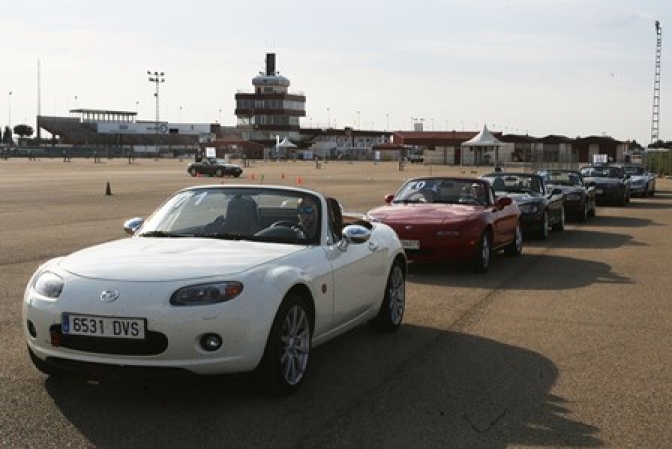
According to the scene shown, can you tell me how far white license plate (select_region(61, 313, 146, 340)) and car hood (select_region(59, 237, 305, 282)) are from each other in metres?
→ 0.28

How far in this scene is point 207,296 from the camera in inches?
199

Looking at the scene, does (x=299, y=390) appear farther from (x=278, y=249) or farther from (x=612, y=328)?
(x=612, y=328)

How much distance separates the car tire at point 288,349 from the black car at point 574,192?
52.7ft

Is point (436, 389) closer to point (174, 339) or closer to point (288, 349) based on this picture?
point (288, 349)

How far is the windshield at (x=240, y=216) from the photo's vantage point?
639cm

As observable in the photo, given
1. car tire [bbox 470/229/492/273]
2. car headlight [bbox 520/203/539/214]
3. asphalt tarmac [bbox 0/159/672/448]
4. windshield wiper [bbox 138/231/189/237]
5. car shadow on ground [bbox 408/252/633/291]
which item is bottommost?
car shadow on ground [bbox 408/252/633/291]

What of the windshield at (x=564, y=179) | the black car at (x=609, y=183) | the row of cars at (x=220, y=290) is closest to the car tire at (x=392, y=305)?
the row of cars at (x=220, y=290)

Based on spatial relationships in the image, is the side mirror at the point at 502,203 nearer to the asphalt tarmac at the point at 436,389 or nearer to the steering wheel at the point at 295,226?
the asphalt tarmac at the point at 436,389

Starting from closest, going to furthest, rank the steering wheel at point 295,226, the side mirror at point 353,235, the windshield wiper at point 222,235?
the windshield wiper at point 222,235 < the steering wheel at point 295,226 < the side mirror at point 353,235

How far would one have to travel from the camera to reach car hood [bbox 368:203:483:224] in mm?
11648

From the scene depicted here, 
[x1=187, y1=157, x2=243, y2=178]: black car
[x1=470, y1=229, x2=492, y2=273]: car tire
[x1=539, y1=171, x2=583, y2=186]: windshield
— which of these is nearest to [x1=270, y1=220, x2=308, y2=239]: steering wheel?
[x1=470, y1=229, x2=492, y2=273]: car tire

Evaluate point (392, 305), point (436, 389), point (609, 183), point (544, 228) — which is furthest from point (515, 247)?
point (609, 183)

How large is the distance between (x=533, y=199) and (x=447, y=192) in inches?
160

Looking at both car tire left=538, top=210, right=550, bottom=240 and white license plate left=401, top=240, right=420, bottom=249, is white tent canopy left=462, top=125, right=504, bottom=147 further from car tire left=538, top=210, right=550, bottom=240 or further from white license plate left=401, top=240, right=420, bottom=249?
white license plate left=401, top=240, right=420, bottom=249
